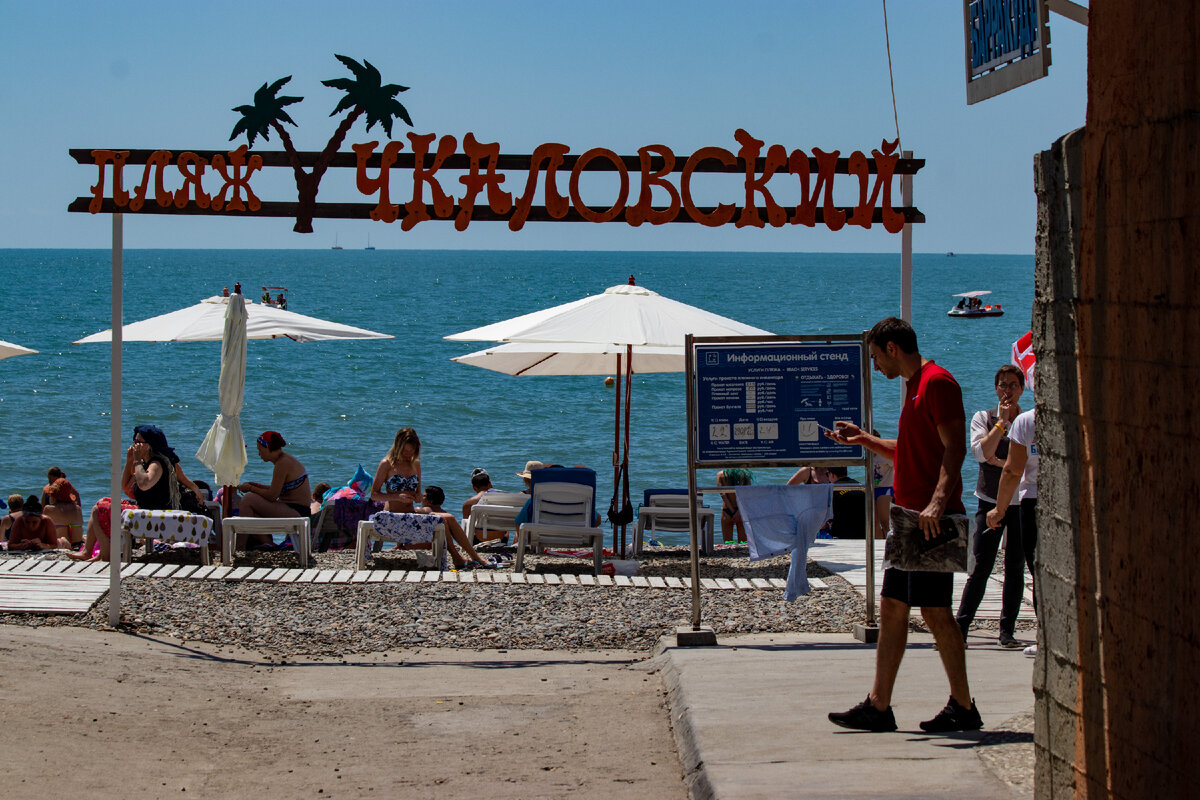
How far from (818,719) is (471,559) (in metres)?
5.64

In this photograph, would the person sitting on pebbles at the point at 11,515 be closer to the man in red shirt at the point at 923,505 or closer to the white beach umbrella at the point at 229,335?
the white beach umbrella at the point at 229,335

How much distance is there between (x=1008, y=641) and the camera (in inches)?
272

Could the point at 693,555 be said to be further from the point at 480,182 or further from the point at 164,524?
the point at 164,524

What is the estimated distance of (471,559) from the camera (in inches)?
416

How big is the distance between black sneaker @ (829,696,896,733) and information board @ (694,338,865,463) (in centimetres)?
223

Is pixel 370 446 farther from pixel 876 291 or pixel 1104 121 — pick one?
pixel 876 291

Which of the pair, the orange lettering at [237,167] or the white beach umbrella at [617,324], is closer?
the orange lettering at [237,167]

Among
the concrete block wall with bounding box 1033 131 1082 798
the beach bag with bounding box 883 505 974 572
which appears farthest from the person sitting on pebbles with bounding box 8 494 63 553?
the concrete block wall with bounding box 1033 131 1082 798

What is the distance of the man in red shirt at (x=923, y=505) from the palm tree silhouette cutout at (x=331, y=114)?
3656mm

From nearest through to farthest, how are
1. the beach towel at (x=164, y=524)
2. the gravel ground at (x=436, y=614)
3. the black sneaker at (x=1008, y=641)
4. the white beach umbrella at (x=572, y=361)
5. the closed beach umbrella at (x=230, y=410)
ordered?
the black sneaker at (x=1008, y=641) → the gravel ground at (x=436, y=614) → the beach towel at (x=164, y=524) → the closed beach umbrella at (x=230, y=410) → the white beach umbrella at (x=572, y=361)

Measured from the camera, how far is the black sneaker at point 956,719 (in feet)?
16.1

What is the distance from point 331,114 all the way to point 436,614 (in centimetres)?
320

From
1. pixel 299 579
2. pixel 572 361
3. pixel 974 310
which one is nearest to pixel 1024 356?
pixel 299 579

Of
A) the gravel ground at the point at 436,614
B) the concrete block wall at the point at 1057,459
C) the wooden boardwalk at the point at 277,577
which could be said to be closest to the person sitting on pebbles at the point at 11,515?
the wooden boardwalk at the point at 277,577
